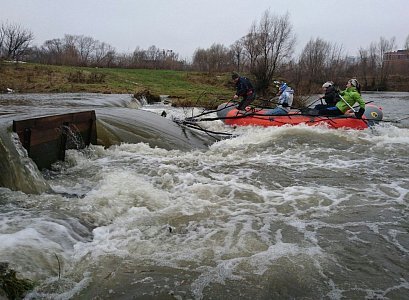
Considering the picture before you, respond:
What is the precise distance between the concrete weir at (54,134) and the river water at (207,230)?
266mm

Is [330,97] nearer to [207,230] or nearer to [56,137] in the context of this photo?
[56,137]

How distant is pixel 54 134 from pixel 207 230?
388 cm

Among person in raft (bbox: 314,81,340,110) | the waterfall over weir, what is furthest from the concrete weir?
person in raft (bbox: 314,81,340,110)

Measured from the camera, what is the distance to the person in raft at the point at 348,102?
12559 millimetres

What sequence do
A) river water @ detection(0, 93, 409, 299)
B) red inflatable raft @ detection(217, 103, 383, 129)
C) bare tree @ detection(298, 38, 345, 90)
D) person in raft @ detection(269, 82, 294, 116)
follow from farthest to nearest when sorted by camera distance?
bare tree @ detection(298, 38, 345, 90) < person in raft @ detection(269, 82, 294, 116) < red inflatable raft @ detection(217, 103, 383, 129) < river water @ detection(0, 93, 409, 299)

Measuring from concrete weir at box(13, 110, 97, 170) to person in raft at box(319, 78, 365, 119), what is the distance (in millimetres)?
8147

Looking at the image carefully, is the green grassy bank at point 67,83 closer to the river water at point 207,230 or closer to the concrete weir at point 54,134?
the concrete weir at point 54,134

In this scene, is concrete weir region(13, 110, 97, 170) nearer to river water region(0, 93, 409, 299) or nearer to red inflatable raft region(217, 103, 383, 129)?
river water region(0, 93, 409, 299)

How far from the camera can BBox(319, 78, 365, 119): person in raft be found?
12.6 meters

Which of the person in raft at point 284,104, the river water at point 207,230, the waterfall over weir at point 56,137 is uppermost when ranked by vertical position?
the person in raft at point 284,104

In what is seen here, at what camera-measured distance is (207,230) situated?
4777mm

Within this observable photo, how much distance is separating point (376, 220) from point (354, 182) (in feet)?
6.43

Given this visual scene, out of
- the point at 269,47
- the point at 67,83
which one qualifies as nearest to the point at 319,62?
the point at 269,47

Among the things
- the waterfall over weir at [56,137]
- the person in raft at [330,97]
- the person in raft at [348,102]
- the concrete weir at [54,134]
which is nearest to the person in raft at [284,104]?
the person in raft at [330,97]
